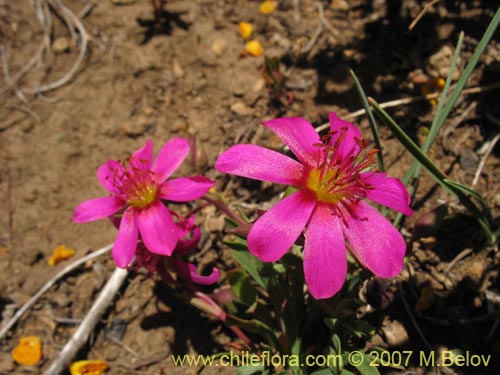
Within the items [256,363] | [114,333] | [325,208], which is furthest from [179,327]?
[325,208]

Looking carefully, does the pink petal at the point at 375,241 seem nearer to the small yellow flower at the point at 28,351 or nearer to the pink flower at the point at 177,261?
the pink flower at the point at 177,261

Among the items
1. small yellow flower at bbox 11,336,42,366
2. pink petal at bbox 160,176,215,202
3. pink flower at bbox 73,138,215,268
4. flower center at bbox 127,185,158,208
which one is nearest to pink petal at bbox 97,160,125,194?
pink flower at bbox 73,138,215,268

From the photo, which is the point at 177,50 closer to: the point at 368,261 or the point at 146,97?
the point at 146,97

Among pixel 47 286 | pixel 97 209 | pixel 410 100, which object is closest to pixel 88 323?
pixel 47 286

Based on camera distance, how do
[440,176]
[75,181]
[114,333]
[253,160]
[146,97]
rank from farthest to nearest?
1. [146,97]
2. [75,181]
3. [114,333]
4. [440,176]
5. [253,160]

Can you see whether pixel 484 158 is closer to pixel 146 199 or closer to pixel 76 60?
pixel 146 199

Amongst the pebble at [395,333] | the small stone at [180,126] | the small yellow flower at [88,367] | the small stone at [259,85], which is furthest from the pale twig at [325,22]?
the small yellow flower at [88,367]

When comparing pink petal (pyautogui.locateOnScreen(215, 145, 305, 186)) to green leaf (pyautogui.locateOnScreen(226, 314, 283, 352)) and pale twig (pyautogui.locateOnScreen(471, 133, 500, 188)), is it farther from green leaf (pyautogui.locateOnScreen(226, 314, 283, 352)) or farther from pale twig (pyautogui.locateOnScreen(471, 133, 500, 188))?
pale twig (pyautogui.locateOnScreen(471, 133, 500, 188))
